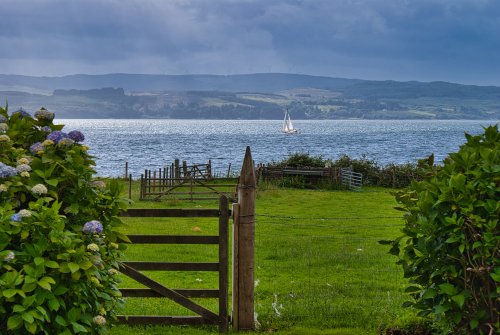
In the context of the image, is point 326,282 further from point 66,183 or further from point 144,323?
point 66,183

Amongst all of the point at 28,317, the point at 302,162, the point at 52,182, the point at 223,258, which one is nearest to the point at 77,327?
the point at 28,317

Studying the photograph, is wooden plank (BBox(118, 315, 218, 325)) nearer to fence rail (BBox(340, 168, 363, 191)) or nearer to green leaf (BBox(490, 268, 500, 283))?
green leaf (BBox(490, 268, 500, 283))

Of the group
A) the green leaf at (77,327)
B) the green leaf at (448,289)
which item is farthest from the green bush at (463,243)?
the green leaf at (77,327)

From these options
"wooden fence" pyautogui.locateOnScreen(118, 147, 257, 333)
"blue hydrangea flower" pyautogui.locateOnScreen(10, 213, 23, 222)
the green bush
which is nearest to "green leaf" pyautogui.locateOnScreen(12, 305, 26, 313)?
"blue hydrangea flower" pyautogui.locateOnScreen(10, 213, 23, 222)

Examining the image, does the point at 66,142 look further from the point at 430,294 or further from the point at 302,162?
the point at 302,162

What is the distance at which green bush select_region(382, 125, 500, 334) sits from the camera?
221 inches

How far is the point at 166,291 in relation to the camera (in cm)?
859

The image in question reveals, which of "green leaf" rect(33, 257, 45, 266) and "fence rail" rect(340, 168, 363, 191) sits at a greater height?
"green leaf" rect(33, 257, 45, 266)

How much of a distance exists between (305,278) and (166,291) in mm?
6855

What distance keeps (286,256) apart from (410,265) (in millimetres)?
12007

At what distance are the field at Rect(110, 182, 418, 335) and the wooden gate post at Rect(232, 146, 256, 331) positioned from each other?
393 mm

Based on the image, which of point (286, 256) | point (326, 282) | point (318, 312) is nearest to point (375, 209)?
point (286, 256)

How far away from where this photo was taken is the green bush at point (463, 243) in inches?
221

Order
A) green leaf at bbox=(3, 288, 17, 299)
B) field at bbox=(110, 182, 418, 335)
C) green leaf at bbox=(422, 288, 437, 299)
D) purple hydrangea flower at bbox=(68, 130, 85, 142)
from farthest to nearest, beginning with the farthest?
field at bbox=(110, 182, 418, 335)
green leaf at bbox=(422, 288, 437, 299)
purple hydrangea flower at bbox=(68, 130, 85, 142)
green leaf at bbox=(3, 288, 17, 299)
